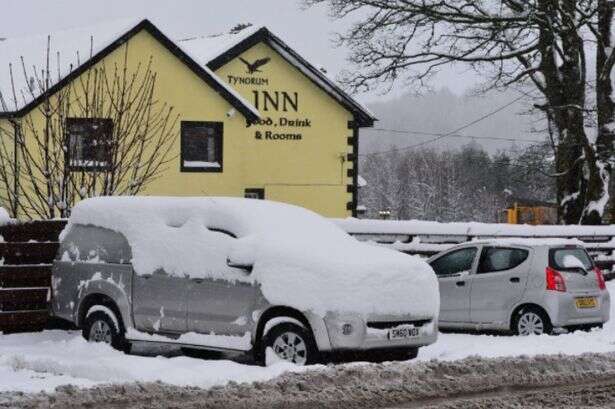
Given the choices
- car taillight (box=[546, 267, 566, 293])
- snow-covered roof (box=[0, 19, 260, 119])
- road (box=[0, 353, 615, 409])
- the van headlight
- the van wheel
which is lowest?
road (box=[0, 353, 615, 409])

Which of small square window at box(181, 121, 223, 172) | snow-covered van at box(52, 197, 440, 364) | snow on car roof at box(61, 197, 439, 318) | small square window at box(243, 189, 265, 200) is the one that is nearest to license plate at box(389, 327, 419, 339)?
snow-covered van at box(52, 197, 440, 364)

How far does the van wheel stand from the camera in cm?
1269

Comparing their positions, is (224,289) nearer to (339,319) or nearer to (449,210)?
(339,319)

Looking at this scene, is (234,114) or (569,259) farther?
(234,114)

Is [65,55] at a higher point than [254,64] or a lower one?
lower

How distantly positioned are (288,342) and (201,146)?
22804 millimetres

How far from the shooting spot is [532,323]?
1562 cm

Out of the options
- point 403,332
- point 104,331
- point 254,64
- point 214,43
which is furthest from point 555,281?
point 214,43

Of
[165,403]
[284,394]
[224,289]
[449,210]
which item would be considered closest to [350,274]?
[224,289]

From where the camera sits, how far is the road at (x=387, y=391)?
8.97 metres

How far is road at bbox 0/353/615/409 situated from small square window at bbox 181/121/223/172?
22.6 meters

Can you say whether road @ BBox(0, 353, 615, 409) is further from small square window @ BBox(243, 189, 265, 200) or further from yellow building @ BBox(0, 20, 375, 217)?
small square window @ BBox(243, 189, 265, 200)

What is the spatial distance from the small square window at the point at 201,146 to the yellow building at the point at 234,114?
0.10 ft

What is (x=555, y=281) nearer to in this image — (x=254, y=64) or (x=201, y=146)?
(x=201, y=146)
